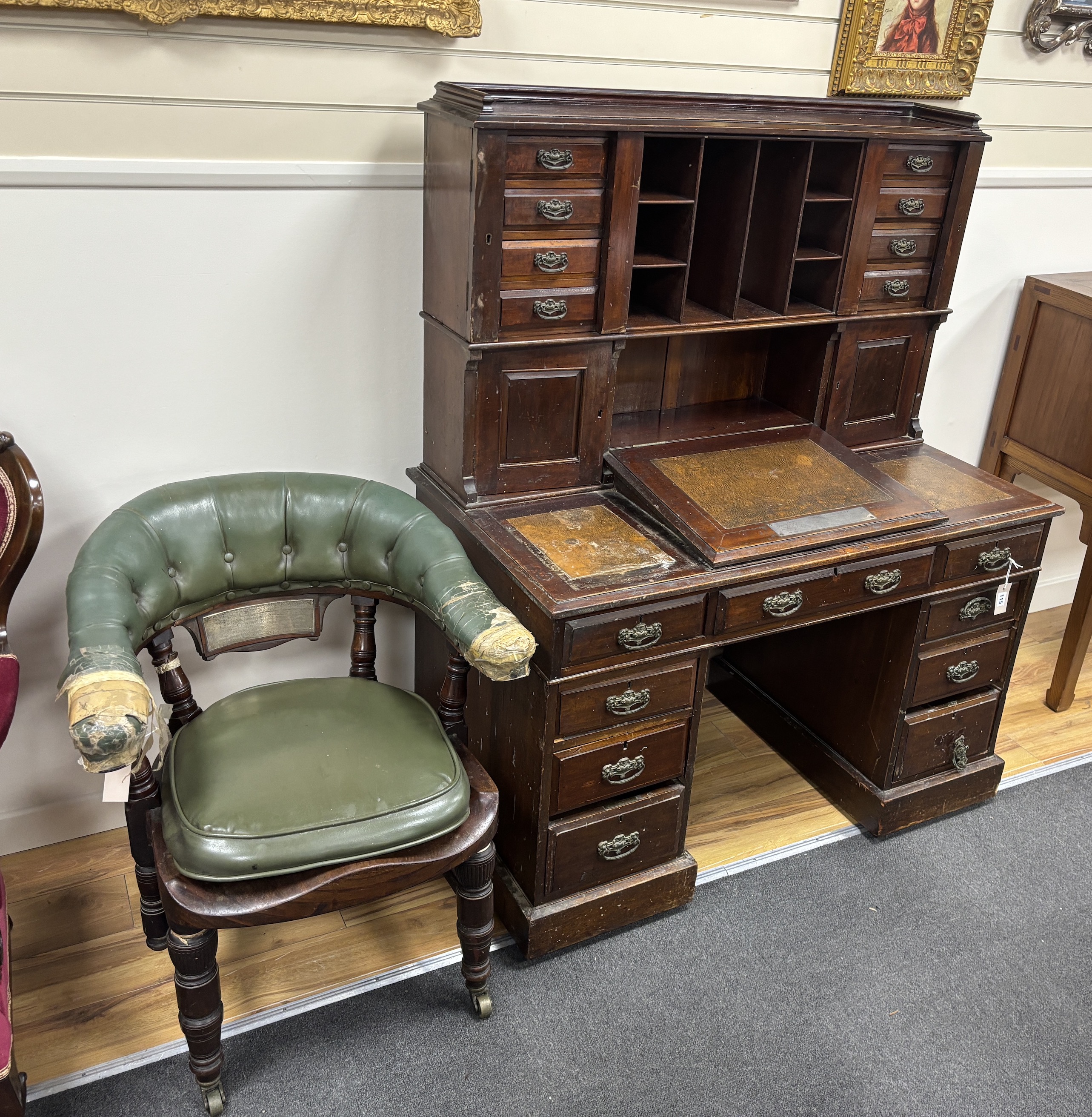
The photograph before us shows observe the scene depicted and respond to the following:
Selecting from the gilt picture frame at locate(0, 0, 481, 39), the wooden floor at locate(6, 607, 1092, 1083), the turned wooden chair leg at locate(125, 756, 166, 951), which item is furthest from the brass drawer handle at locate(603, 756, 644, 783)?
the gilt picture frame at locate(0, 0, 481, 39)

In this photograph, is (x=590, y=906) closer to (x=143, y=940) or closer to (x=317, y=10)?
(x=143, y=940)

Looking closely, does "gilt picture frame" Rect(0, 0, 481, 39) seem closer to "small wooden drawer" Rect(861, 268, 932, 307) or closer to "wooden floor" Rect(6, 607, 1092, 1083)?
"small wooden drawer" Rect(861, 268, 932, 307)

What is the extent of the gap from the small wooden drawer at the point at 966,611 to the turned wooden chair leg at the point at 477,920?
1246 mm

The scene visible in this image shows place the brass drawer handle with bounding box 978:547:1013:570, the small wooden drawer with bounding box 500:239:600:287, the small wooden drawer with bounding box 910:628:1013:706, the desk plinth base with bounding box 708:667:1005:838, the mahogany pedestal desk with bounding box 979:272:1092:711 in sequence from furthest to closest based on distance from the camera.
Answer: the mahogany pedestal desk with bounding box 979:272:1092:711
the desk plinth base with bounding box 708:667:1005:838
the small wooden drawer with bounding box 910:628:1013:706
the brass drawer handle with bounding box 978:547:1013:570
the small wooden drawer with bounding box 500:239:600:287

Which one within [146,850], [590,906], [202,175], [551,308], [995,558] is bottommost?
[590,906]

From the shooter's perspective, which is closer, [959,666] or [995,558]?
[995,558]

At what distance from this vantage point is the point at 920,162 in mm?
2496

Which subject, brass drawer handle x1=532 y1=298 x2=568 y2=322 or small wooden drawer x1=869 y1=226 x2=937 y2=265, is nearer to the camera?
brass drawer handle x1=532 y1=298 x2=568 y2=322

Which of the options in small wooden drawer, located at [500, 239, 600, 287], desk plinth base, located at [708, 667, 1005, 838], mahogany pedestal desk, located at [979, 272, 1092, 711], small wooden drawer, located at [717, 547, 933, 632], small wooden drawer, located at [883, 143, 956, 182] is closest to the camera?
small wooden drawer, located at [500, 239, 600, 287]

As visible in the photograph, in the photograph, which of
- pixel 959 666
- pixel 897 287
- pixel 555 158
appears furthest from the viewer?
pixel 959 666

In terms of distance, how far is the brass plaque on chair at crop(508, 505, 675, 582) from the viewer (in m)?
2.16

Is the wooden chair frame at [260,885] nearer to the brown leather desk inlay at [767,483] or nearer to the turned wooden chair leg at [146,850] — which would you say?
the turned wooden chair leg at [146,850]

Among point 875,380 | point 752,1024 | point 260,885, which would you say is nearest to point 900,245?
point 875,380

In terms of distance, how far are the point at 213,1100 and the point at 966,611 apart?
2.00m
